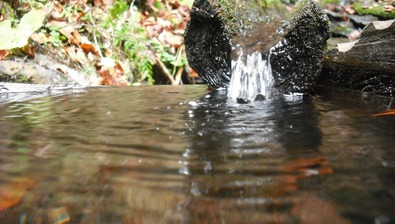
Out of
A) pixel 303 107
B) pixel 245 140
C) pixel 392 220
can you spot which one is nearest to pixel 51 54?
pixel 303 107

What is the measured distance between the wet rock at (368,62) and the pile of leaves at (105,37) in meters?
2.96

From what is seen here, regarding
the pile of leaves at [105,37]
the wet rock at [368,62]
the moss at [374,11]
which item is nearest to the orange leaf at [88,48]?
the pile of leaves at [105,37]

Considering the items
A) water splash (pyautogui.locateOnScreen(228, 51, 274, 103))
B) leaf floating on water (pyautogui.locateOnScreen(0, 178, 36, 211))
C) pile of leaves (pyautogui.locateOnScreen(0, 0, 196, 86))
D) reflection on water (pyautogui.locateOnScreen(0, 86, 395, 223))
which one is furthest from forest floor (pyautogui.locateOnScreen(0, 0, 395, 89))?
leaf floating on water (pyautogui.locateOnScreen(0, 178, 36, 211))

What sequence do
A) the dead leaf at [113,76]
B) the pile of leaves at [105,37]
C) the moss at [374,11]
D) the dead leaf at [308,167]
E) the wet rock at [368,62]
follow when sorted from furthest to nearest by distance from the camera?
the moss at [374,11] < the dead leaf at [113,76] < the pile of leaves at [105,37] < the wet rock at [368,62] < the dead leaf at [308,167]

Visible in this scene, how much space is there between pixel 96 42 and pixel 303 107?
375 centimetres

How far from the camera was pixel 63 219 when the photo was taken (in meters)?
1.01

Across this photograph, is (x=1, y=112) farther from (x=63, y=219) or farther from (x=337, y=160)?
(x=337, y=160)

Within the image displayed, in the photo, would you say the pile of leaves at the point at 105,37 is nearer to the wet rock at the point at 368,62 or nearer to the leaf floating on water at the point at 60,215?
the wet rock at the point at 368,62

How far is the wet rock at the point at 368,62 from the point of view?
312 centimetres

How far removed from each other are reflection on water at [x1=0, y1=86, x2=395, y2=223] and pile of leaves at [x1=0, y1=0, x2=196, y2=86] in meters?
2.14

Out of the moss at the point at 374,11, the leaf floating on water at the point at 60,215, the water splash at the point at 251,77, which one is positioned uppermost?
the moss at the point at 374,11

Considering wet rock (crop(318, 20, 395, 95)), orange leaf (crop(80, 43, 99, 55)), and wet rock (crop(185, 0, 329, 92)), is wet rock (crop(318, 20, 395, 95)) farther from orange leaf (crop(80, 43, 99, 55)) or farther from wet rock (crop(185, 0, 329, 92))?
orange leaf (crop(80, 43, 99, 55))

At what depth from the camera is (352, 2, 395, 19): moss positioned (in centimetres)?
696

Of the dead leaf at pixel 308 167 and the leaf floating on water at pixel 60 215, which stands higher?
the dead leaf at pixel 308 167
